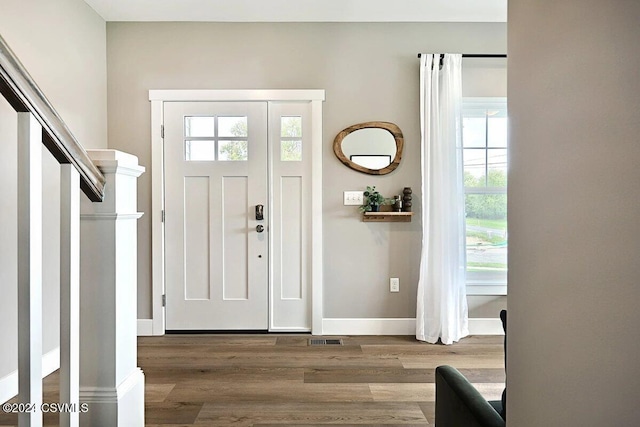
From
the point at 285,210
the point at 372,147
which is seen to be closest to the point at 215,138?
the point at 285,210

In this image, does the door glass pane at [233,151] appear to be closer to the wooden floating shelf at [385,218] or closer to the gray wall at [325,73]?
the gray wall at [325,73]

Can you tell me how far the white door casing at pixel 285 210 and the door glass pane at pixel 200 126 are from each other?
0.55 ft

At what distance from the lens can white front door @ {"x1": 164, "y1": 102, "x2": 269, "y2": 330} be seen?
141 inches

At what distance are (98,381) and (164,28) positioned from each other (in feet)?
10.2

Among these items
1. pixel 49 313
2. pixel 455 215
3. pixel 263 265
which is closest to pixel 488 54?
pixel 455 215

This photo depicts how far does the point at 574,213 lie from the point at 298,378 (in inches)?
90.5

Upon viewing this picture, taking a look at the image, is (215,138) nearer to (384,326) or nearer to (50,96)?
(50,96)

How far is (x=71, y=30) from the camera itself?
3055mm

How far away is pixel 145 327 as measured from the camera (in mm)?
3561

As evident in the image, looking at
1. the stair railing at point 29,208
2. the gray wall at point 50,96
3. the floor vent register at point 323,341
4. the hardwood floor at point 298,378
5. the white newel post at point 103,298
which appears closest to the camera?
the stair railing at point 29,208

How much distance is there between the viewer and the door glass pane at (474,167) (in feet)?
11.8

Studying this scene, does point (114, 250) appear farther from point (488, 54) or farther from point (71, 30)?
point (488, 54)

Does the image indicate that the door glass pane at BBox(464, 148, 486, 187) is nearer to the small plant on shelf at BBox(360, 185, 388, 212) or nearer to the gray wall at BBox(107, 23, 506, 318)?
the gray wall at BBox(107, 23, 506, 318)

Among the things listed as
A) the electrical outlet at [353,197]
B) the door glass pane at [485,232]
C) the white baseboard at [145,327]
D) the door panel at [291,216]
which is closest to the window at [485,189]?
the door glass pane at [485,232]
